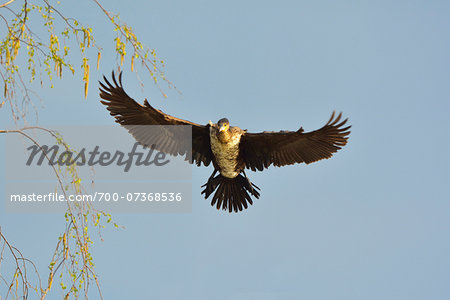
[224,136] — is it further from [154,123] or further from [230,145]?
[154,123]

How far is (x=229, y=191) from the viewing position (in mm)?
5797

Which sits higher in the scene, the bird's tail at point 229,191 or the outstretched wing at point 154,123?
the outstretched wing at point 154,123

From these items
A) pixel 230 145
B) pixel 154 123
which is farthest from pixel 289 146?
pixel 154 123

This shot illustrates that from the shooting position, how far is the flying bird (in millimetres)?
5359

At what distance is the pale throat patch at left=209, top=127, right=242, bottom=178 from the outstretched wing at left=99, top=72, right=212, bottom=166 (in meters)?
0.18

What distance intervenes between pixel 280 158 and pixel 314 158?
335 millimetres

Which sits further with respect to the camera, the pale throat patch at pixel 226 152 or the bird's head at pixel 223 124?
the pale throat patch at pixel 226 152

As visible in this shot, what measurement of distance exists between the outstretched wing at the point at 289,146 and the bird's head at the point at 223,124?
0.26 meters

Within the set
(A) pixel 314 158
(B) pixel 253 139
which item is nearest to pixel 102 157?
(B) pixel 253 139

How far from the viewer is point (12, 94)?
3576mm

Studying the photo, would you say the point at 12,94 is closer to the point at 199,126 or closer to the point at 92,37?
the point at 92,37

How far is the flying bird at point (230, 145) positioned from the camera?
5359 mm

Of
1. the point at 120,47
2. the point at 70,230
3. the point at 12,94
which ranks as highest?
the point at 120,47

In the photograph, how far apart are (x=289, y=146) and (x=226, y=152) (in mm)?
624
